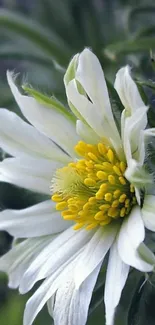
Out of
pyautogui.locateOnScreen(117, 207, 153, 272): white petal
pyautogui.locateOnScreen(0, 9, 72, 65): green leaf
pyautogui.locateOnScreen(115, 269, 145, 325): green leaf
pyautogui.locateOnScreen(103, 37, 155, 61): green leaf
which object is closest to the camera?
pyautogui.locateOnScreen(117, 207, 153, 272): white petal

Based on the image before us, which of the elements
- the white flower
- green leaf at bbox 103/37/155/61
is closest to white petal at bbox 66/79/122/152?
the white flower

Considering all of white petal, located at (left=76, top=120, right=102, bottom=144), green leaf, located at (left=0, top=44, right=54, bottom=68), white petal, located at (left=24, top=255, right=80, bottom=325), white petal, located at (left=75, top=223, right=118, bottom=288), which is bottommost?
white petal, located at (left=24, top=255, right=80, bottom=325)

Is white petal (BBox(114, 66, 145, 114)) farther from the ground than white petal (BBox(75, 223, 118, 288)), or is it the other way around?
white petal (BBox(114, 66, 145, 114))

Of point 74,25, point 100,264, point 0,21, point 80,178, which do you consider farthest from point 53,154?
point 74,25

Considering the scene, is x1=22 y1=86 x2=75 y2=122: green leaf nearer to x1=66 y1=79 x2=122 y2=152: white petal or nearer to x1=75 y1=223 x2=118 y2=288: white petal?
x1=66 y1=79 x2=122 y2=152: white petal

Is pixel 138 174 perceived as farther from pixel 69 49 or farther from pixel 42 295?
pixel 69 49

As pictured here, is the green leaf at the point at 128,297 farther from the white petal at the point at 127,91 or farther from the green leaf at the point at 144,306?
the white petal at the point at 127,91

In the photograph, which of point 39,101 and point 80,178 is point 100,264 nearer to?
point 80,178
